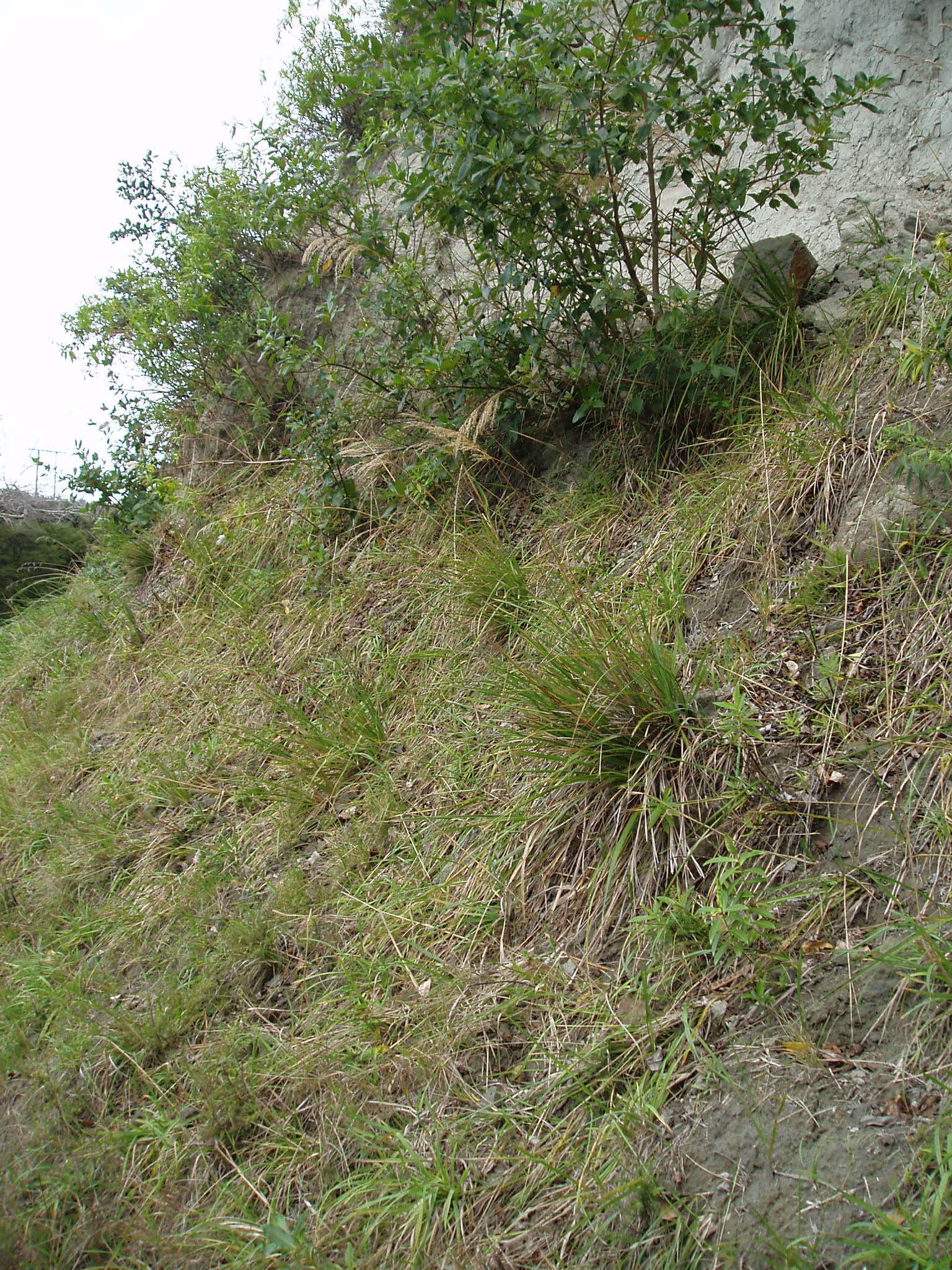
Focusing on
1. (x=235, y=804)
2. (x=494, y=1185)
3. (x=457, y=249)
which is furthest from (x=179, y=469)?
(x=494, y=1185)

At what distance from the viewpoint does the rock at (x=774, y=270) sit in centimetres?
405

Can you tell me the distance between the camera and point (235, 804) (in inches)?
167

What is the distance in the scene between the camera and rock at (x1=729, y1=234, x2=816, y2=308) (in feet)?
13.3

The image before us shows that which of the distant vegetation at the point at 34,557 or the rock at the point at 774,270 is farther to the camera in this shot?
the distant vegetation at the point at 34,557

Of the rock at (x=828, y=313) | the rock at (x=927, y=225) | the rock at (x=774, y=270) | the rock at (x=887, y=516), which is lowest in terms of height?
the rock at (x=887, y=516)

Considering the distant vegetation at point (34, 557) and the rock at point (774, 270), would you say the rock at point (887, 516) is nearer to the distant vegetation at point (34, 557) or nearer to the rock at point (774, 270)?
the rock at point (774, 270)

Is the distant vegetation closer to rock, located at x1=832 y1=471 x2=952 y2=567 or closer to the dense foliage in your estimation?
the dense foliage

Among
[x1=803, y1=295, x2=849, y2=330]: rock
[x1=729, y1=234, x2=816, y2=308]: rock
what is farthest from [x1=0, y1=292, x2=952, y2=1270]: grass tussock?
[x1=729, y1=234, x2=816, y2=308]: rock

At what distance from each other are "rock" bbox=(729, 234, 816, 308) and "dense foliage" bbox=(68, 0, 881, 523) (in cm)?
16

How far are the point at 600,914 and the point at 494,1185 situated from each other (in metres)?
0.81

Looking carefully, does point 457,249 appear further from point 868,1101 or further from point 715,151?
point 868,1101

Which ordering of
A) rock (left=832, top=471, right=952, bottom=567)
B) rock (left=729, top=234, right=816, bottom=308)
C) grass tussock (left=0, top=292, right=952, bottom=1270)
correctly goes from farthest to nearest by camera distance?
rock (left=729, top=234, right=816, bottom=308) < rock (left=832, top=471, right=952, bottom=567) < grass tussock (left=0, top=292, right=952, bottom=1270)

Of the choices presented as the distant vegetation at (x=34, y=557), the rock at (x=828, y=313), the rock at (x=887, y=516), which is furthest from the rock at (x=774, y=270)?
the distant vegetation at (x=34, y=557)

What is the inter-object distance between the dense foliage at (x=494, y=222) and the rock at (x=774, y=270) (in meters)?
0.16
